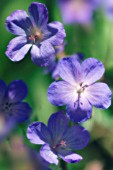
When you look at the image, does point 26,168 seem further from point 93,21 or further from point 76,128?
point 93,21

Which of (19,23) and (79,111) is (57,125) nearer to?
(79,111)

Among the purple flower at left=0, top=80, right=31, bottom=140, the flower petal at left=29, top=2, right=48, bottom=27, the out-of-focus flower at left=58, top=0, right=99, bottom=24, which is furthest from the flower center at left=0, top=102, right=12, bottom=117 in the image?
the out-of-focus flower at left=58, top=0, right=99, bottom=24

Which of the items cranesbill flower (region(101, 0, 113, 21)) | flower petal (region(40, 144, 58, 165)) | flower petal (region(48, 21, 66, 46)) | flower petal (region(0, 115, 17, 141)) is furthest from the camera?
cranesbill flower (region(101, 0, 113, 21))

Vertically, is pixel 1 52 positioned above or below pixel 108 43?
above

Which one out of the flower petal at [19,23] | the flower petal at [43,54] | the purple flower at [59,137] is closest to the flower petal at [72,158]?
the purple flower at [59,137]

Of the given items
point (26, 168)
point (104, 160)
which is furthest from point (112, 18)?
point (26, 168)

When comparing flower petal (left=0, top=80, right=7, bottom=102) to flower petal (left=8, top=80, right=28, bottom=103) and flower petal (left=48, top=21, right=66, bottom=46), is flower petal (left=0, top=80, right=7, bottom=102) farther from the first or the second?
flower petal (left=48, top=21, right=66, bottom=46)

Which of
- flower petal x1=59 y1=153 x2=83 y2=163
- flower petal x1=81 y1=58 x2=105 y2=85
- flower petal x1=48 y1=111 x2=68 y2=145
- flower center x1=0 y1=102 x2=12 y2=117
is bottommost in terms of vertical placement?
flower petal x1=59 y1=153 x2=83 y2=163

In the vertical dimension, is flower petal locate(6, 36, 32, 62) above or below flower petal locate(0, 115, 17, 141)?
above

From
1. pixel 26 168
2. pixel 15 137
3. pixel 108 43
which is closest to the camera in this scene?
pixel 26 168
